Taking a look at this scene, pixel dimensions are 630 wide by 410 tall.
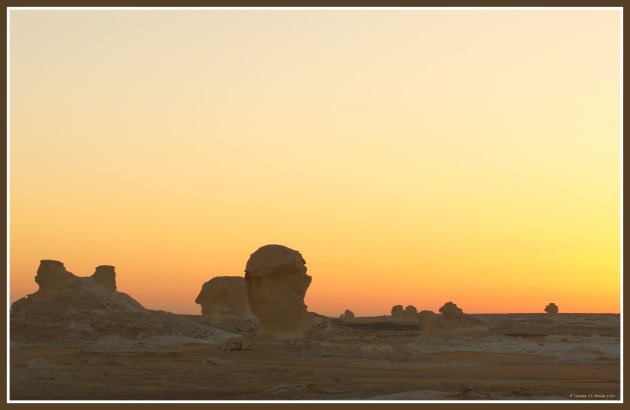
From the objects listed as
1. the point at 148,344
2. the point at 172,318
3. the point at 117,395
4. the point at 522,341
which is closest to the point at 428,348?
the point at 522,341

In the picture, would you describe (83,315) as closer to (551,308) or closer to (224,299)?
(224,299)

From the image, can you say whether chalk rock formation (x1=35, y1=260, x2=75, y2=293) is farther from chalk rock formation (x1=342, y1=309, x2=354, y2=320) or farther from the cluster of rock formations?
chalk rock formation (x1=342, y1=309, x2=354, y2=320)

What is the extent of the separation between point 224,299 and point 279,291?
40483mm

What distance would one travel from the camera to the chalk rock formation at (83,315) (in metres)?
58.0

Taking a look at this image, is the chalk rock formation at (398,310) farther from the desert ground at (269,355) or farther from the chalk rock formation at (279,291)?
the chalk rock formation at (279,291)

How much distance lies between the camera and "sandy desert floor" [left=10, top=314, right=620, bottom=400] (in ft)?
90.3

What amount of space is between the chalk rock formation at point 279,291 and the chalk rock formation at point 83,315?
1326 cm

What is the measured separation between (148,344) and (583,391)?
3173 centimetres

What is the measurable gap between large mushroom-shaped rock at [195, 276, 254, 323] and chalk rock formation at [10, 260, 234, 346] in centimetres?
→ 1782

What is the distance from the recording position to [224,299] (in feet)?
286

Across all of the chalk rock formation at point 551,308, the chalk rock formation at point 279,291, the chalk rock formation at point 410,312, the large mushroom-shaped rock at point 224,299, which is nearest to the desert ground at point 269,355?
the chalk rock formation at point 279,291

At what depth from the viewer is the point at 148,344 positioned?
55.2 meters

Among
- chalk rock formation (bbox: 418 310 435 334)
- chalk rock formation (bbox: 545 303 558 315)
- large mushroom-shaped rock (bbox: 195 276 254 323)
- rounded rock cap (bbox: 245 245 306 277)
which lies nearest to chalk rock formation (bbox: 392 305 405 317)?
chalk rock formation (bbox: 545 303 558 315)

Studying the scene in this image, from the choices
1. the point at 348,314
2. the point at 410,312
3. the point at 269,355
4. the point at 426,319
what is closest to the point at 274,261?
the point at 269,355
